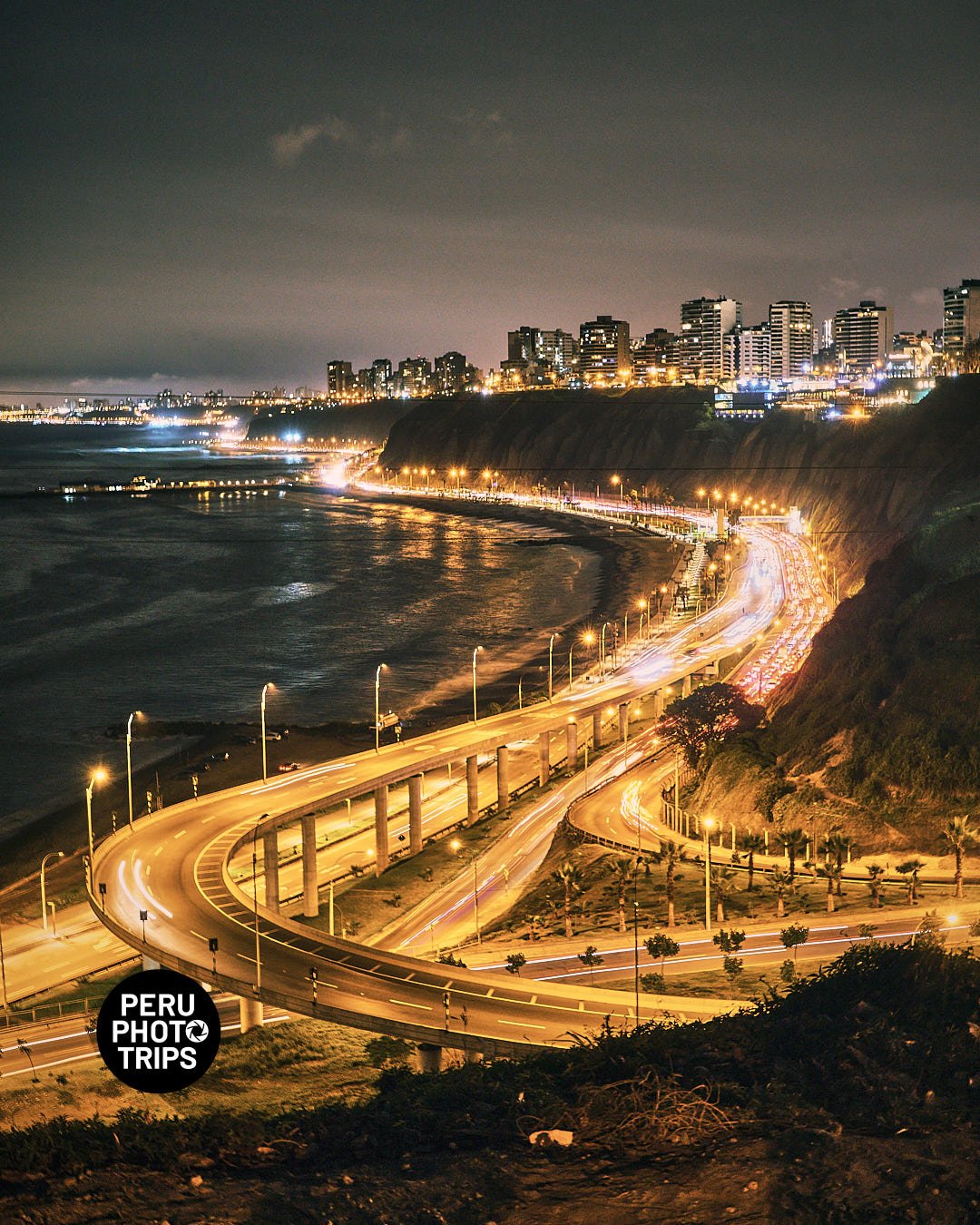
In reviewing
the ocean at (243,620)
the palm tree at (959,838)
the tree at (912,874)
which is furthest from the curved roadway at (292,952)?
the ocean at (243,620)

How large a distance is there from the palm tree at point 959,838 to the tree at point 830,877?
321cm

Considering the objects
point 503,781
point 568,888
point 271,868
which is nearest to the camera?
point 568,888

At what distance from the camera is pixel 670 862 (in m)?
34.8

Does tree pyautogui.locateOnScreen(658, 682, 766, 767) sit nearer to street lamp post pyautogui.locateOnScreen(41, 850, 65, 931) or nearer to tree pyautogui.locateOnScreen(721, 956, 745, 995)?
tree pyautogui.locateOnScreen(721, 956, 745, 995)

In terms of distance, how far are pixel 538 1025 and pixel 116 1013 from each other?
12262 millimetres

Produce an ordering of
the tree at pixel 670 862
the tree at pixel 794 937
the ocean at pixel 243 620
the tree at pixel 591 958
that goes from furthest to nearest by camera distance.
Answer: the ocean at pixel 243 620 → the tree at pixel 670 862 → the tree at pixel 591 958 → the tree at pixel 794 937

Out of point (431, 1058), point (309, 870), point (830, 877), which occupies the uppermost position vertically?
point (830, 877)

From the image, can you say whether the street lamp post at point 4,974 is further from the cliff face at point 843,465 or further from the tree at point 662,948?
the cliff face at point 843,465

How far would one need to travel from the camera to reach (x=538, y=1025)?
2553 centimetres

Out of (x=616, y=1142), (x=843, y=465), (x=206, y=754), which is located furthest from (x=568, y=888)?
(x=843, y=465)

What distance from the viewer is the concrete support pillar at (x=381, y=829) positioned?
43.0 metres

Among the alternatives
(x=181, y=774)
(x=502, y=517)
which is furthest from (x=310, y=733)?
(x=502, y=517)

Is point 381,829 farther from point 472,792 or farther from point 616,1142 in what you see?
point 616,1142

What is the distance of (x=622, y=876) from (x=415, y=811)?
14.4 metres
